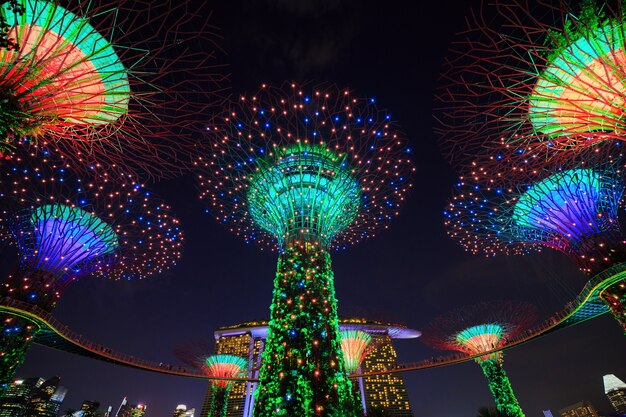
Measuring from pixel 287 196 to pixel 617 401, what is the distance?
176449mm

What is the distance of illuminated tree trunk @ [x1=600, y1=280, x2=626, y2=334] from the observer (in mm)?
15086

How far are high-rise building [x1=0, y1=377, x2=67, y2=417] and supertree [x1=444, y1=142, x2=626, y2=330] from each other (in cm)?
14883

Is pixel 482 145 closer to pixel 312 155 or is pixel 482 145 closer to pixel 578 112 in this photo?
pixel 578 112

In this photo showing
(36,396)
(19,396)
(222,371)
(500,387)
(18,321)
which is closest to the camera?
(18,321)

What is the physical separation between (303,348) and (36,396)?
188 m

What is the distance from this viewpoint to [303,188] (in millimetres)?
15609

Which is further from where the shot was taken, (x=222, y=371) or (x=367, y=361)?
(x=367, y=361)

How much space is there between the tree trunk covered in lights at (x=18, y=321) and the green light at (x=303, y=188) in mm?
12407

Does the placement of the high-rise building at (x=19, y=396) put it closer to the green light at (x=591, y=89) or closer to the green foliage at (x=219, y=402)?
the green foliage at (x=219, y=402)

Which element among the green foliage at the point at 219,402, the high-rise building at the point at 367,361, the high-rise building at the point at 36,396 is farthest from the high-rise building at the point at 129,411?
the green foliage at the point at 219,402

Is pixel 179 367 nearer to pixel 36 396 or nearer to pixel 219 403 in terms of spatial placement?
pixel 219 403

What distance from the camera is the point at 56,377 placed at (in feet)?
531

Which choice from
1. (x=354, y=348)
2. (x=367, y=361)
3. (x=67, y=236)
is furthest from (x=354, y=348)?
(x=367, y=361)

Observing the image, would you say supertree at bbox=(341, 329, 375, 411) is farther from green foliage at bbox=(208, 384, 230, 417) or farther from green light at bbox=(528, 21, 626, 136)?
green light at bbox=(528, 21, 626, 136)
